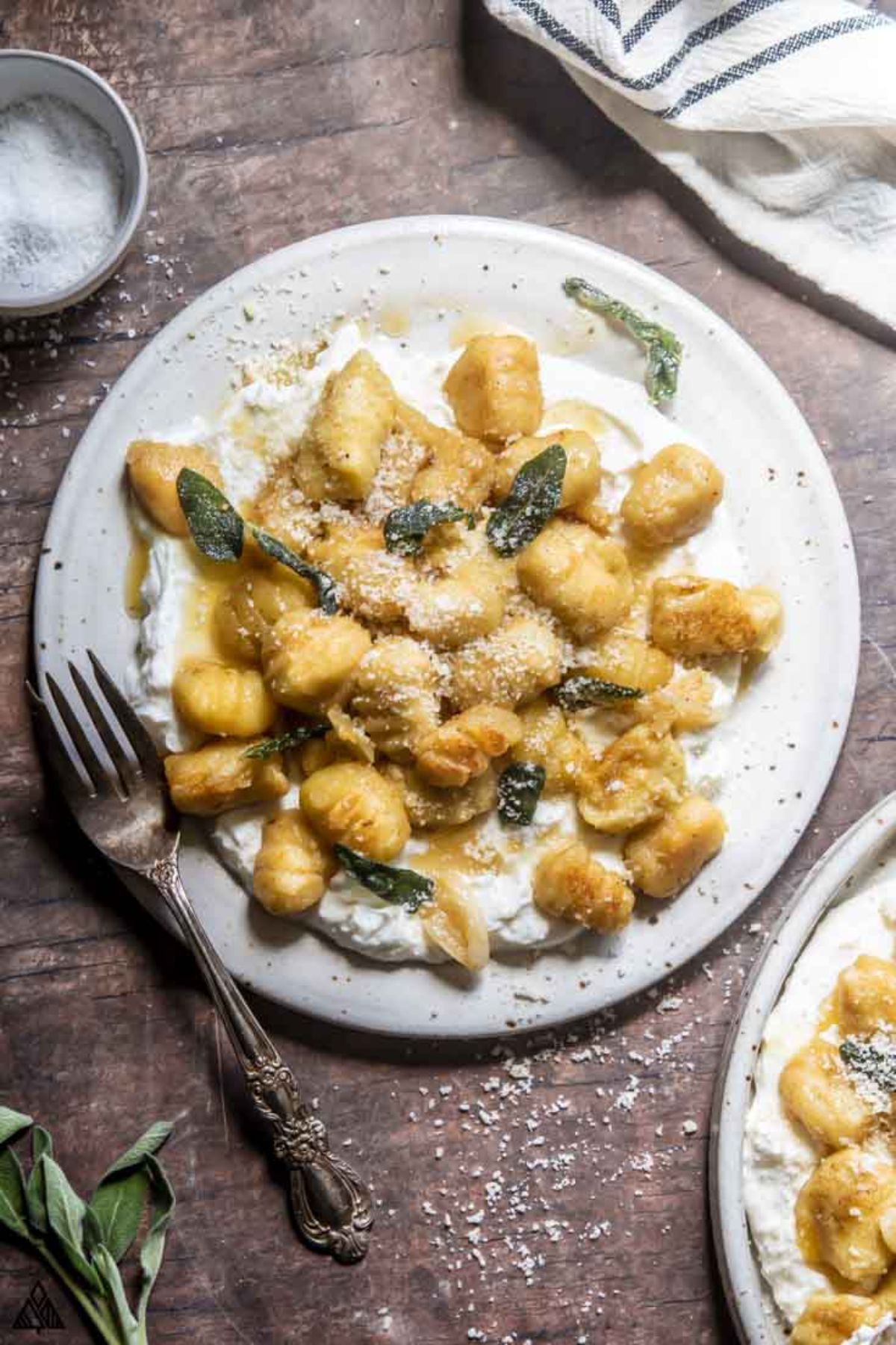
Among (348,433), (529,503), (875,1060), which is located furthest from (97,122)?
(875,1060)

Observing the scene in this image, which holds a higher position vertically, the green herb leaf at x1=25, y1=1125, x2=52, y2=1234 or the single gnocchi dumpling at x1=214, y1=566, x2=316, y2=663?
the single gnocchi dumpling at x1=214, y1=566, x2=316, y2=663

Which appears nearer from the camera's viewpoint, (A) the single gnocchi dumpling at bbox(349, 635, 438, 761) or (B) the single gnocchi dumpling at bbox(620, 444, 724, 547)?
(A) the single gnocchi dumpling at bbox(349, 635, 438, 761)

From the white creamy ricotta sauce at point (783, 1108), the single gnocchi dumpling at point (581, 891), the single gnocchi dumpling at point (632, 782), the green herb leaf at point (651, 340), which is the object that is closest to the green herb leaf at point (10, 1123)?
the single gnocchi dumpling at point (581, 891)

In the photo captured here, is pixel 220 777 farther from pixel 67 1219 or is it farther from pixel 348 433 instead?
pixel 67 1219

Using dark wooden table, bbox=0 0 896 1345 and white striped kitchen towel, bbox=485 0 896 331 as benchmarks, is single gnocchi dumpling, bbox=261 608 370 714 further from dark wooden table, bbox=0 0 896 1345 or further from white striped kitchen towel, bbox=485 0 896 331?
white striped kitchen towel, bbox=485 0 896 331

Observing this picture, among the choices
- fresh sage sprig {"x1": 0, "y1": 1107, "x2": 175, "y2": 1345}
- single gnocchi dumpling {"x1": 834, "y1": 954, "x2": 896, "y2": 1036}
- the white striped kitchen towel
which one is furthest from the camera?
the white striped kitchen towel

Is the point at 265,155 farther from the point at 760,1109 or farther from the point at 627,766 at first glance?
the point at 760,1109

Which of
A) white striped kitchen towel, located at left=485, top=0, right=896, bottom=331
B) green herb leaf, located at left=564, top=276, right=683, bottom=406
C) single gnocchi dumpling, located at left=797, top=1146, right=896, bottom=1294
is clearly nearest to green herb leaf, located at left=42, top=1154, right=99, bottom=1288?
single gnocchi dumpling, located at left=797, top=1146, right=896, bottom=1294
